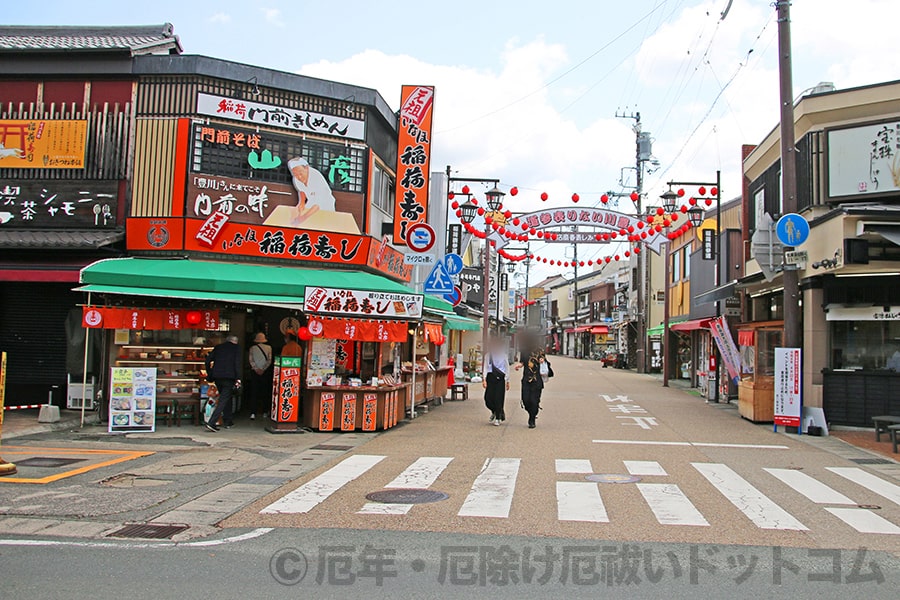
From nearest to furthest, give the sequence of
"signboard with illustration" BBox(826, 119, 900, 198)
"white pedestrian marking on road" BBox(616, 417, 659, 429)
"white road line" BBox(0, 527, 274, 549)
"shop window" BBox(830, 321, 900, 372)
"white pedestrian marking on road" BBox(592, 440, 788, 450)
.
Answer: "white road line" BBox(0, 527, 274, 549) < "white pedestrian marking on road" BBox(592, 440, 788, 450) < "signboard with illustration" BBox(826, 119, 900, 198) < "shop window" BBox(830, 321, 900, 372) < "white pedestrian marking on road" BBox(616, 417, 659, 429)

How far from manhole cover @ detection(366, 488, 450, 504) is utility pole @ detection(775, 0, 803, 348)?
32.6 feet

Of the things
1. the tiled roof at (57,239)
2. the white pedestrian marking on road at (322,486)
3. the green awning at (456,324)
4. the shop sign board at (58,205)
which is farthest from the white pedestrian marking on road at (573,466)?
the shop sign board at (58,205)

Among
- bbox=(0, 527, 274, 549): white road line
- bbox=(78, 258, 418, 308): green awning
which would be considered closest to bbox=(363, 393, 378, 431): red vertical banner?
bbox=(78, 258, 418, 308): green awning

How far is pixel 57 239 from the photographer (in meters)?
15.6

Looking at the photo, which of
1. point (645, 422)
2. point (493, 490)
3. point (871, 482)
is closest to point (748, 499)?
point (871, 482)

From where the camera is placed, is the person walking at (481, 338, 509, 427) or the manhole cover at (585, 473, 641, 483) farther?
the person walking at (481, 338, 509, 427)

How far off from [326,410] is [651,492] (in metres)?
7.11

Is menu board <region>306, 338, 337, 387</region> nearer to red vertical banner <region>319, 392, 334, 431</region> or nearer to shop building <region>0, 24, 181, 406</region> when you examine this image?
red vertical banner <region>319, 392, 334, 431</region>

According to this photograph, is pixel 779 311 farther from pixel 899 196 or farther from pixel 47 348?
pixel 47 348

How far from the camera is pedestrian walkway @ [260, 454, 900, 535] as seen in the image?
27.0ft

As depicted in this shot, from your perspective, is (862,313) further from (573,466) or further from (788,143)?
(573,466)

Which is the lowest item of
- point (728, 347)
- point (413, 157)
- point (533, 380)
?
point (533, 380)

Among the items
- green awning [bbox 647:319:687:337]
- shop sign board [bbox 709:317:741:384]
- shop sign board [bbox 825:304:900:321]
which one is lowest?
shop sign board [bbox 709:317:741:384]

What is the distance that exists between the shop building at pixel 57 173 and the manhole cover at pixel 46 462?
530cm
